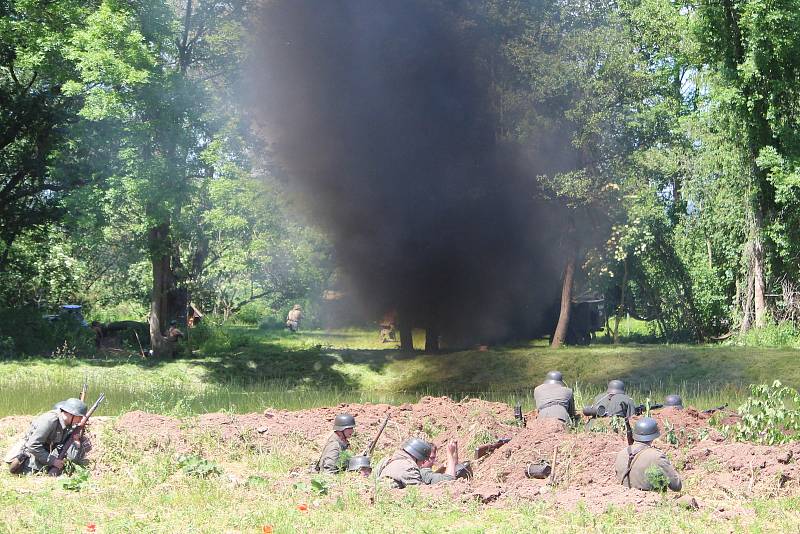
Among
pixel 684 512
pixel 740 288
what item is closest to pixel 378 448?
pixel 684 512

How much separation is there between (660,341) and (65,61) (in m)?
20.9

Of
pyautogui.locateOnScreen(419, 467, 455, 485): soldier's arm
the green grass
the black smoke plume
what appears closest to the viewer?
pyautogui.locateOnScreen(419, 467, 455, 485): soldier's arm

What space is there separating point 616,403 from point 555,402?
0.95 metres

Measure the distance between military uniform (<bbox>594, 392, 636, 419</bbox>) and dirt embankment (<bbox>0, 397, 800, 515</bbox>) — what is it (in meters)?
0.48

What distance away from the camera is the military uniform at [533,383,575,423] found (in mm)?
14625

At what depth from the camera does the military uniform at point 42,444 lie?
12.1 metres

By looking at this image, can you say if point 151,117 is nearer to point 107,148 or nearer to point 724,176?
point 107,148

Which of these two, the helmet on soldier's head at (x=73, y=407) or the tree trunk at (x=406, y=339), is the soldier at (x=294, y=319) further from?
the helmet on soldier's head at (x=73, y=407)

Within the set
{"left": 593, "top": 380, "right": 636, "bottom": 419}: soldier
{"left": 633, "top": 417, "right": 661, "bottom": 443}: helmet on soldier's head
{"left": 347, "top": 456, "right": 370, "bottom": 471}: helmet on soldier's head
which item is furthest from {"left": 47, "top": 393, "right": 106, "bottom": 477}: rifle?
{"left": 593, "top": 380, "right": 636, "bottom": 419}: soldier

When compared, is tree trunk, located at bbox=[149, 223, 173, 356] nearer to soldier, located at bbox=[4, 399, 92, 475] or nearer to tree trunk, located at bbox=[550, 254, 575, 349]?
tree trunk, located at bbox=[550, 254, 575, 349]

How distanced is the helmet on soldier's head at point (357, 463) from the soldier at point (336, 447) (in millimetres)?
110

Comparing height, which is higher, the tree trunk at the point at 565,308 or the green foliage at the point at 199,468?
the tree trunk at the point at 565,308

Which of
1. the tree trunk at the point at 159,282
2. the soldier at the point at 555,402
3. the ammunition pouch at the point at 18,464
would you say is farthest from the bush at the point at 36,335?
the soldier at the point at 555,402

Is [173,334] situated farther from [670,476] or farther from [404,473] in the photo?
[670,476]
